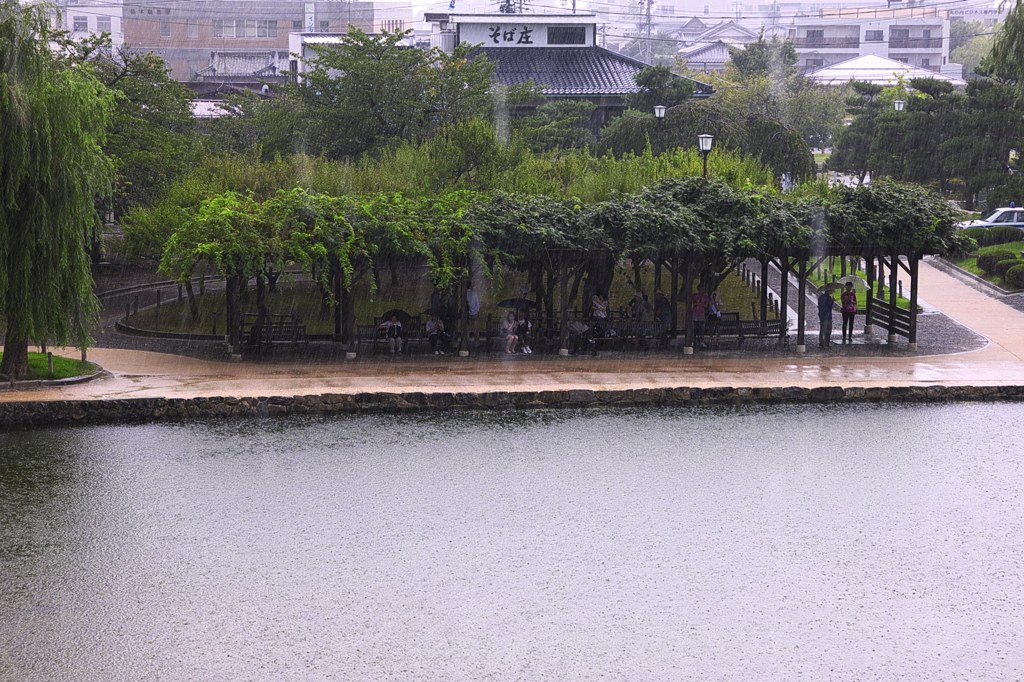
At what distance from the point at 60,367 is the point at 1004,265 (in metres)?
30.2

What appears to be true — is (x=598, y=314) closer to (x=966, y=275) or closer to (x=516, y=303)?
(x=516, y=303)

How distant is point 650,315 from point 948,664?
19.5m

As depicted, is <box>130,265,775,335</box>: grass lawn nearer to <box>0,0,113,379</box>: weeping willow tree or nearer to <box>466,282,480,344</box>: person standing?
<box>466,282,480,344</box>: person standing

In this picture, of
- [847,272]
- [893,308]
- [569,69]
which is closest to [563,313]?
[893,308]

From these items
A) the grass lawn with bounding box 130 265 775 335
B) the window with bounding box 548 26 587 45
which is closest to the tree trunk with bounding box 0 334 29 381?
the grass lawn with bounding box 130 265 775 335

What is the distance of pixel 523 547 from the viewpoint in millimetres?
17844

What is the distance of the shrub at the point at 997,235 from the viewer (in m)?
47.9

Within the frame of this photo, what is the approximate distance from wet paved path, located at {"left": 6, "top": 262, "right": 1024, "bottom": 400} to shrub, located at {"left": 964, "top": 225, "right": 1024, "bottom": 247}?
681 inches

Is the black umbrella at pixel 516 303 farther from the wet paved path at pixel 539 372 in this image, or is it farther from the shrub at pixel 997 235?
the shrub at pixel 997 235

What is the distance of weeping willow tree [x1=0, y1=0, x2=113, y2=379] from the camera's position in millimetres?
24969

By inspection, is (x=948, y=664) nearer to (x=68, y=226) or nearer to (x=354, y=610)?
(x=354, y=610)

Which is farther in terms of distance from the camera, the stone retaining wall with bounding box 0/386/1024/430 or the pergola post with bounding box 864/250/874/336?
the pergola post with bounding box 864/250/874/336

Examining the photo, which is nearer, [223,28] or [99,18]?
[223,28]

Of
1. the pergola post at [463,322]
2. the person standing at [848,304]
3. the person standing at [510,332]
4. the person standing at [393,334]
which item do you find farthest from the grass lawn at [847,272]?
the person standing at [393,334]
